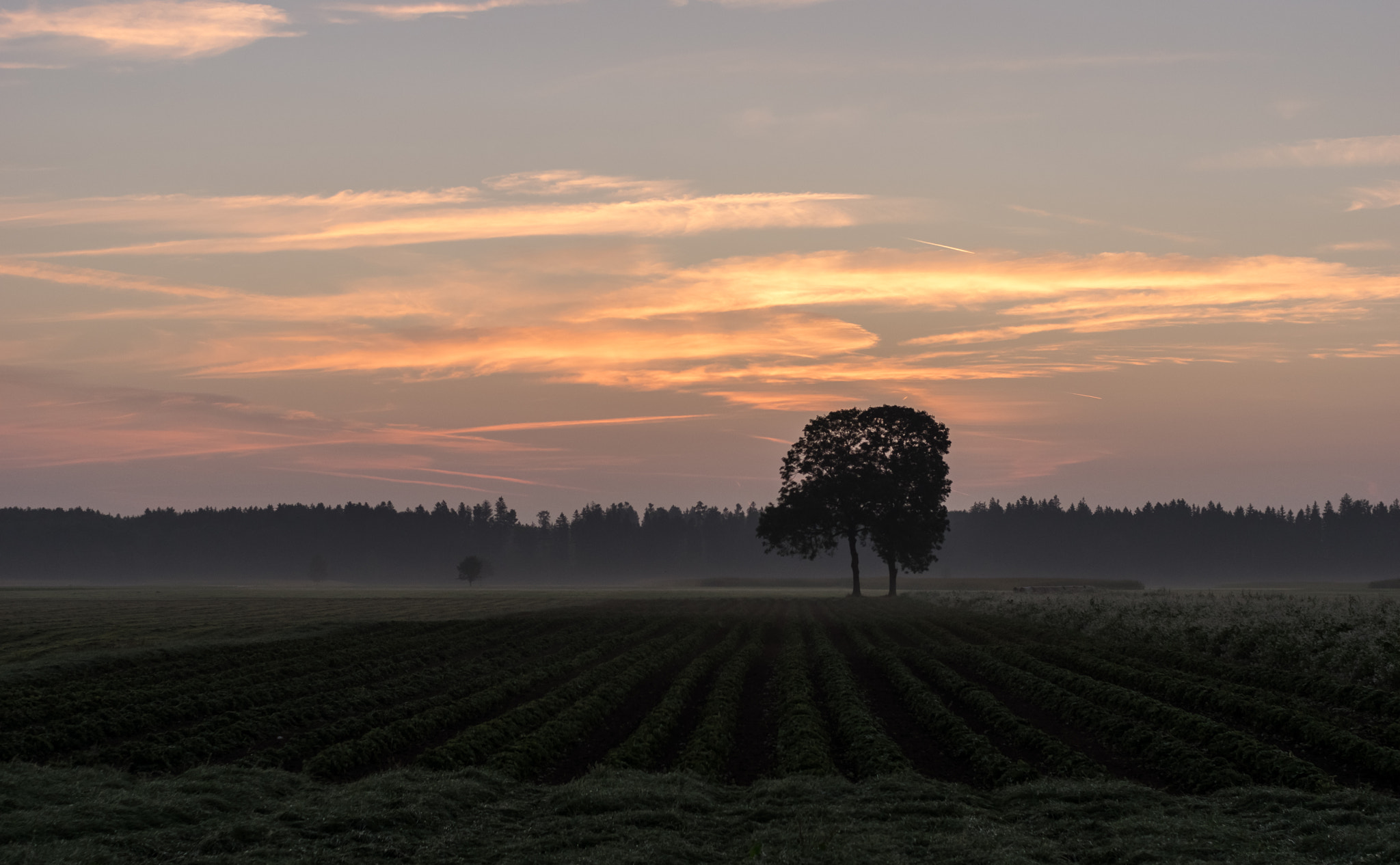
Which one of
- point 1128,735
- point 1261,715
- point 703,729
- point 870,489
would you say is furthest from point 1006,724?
point 870,489

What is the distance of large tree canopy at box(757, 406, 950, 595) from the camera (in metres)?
87.8

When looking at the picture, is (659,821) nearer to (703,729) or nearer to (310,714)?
(703,729)

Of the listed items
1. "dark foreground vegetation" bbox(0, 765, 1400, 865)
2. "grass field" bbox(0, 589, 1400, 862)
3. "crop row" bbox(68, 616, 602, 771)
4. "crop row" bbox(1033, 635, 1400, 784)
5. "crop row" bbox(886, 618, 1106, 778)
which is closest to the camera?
"dark foreground vegetation" bbox(0, 765, 1400, 865)

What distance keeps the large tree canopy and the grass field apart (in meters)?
43.7

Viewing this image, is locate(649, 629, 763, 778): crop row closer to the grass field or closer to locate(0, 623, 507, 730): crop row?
the grass field

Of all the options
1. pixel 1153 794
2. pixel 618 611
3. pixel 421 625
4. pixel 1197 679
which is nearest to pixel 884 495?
pixel 618 611

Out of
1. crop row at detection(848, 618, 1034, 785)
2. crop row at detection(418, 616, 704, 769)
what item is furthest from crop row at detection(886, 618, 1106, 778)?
crop row at detection(418, 616, 704, 769)

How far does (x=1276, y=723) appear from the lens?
2173cm

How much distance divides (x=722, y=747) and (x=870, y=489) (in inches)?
2641

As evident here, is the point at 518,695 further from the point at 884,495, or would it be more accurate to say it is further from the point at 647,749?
the point at 884,495

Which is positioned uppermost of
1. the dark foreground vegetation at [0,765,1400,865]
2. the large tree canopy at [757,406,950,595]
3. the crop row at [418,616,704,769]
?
the large tree canopy at [757,406,950,595]

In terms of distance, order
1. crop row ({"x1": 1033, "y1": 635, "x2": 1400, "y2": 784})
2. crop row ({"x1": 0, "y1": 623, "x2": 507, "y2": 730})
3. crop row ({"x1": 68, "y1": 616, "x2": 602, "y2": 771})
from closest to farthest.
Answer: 1. crop row ({"x1": 1033, "y1": 635, "x2": 1400, "y2": 784})
2. crop row ({"x1": 68, "y1": 616, "x2": 602, "y2": 771})
3. crop row ({"x1": 0, "y1": 623, "x2": 507, "y2": 730})

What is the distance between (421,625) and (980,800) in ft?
146

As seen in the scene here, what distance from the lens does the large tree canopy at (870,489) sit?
87.8m
